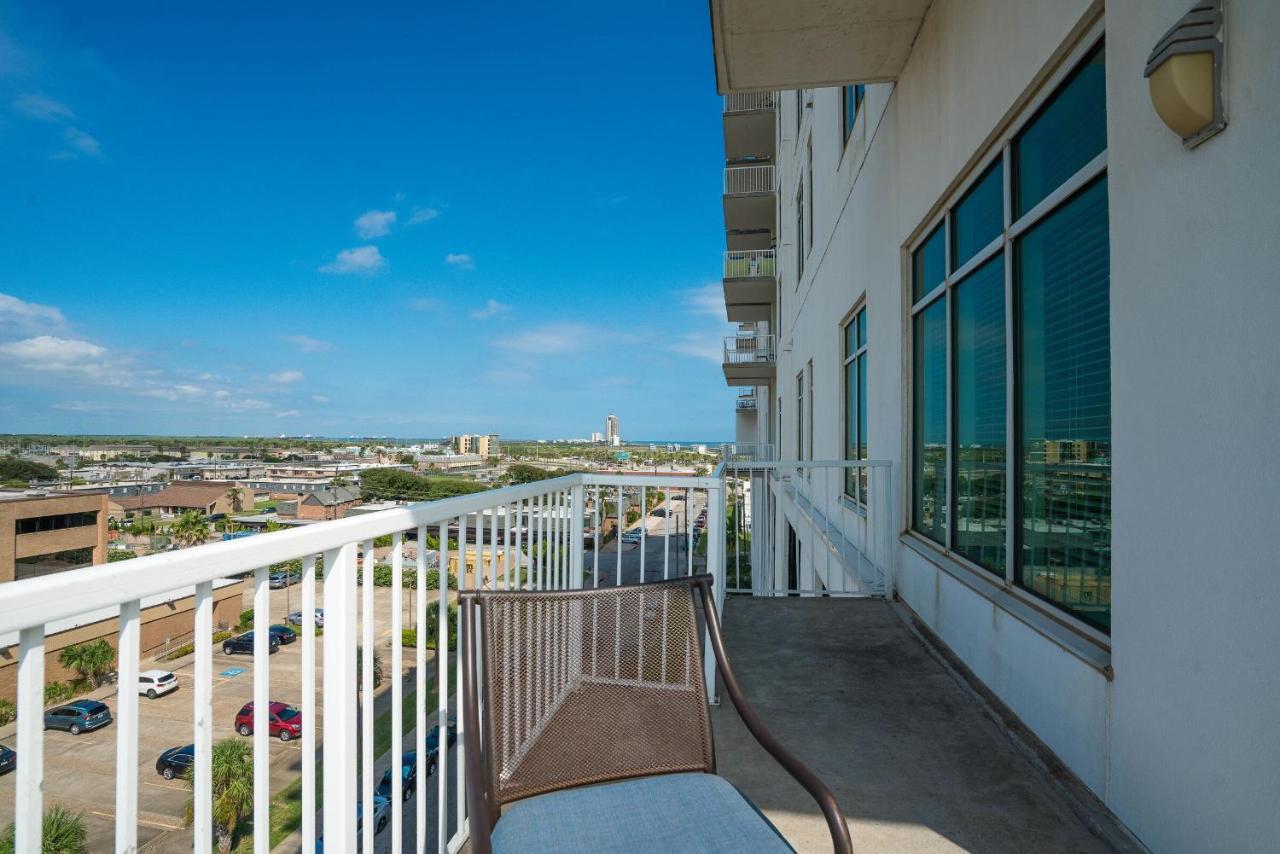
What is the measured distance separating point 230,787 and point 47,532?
2844mm

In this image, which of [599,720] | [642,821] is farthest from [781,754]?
[599,720]

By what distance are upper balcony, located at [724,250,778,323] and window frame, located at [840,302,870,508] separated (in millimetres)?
9179

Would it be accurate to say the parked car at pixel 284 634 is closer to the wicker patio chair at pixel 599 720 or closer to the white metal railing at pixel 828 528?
the wicker patio chair at pixel 599 720

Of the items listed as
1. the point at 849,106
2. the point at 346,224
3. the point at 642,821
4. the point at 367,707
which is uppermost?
the point at 346,224

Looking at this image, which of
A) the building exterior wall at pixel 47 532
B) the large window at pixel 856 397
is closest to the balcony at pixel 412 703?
the building exterior wall at pixel 47 532

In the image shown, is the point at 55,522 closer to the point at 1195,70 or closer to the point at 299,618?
the point at 299,618

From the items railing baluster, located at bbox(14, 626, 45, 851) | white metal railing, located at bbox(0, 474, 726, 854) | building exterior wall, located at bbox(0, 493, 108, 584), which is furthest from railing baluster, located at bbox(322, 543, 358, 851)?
building exterior wall, located at bbox(0, 493, 108, 584)

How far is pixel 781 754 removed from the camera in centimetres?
145

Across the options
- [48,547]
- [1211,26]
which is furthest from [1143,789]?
[48,547]

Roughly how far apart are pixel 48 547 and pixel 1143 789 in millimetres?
4156

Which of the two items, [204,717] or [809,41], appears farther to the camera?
[809,41]

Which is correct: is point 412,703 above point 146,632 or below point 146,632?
below

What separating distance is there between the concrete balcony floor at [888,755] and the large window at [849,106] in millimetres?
4918

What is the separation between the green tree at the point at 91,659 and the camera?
87 cm
